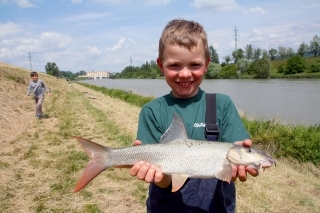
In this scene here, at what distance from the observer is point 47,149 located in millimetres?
8570

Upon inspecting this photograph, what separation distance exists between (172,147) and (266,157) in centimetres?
74

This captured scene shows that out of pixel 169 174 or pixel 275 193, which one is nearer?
pixel 169 174

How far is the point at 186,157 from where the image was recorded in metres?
2.35

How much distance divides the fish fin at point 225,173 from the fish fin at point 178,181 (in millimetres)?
262

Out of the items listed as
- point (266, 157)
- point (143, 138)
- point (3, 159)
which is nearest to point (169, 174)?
point (143, 138)

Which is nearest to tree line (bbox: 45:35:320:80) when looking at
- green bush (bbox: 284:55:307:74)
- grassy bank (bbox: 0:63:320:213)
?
green bush (bbox: 284:55:307:74)

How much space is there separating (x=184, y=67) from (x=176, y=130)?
0.53 metres

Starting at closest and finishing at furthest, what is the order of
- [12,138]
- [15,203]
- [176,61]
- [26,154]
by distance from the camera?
[176,61] < [15,203] < [26,154] < [12,138]

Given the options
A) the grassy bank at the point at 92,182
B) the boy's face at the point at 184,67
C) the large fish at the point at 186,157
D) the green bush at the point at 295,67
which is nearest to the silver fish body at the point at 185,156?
the large fish at the point at 186,157

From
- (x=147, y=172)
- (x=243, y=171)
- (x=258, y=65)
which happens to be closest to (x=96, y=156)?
(x=147, y=172)

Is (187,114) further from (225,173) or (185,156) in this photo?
(225,173)

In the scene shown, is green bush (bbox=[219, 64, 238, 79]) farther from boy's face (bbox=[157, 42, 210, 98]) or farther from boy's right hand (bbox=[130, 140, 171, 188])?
boy's right hand (bbox=[130, 140, 171, 188])

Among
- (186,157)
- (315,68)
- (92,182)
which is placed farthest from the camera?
(315,68)

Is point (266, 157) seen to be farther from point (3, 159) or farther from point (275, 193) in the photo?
point (3, 159)
